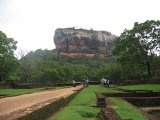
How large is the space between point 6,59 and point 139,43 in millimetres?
19621

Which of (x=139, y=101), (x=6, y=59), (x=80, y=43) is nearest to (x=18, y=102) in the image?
(x=139, y=101)

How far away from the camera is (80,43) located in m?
126

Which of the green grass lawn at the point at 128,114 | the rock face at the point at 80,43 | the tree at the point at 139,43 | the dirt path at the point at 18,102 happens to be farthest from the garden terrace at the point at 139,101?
the rock face at the point at 80,43

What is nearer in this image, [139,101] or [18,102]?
[18,102]

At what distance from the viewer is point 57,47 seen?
424 ft

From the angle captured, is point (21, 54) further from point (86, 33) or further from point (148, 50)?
point (86, 33)

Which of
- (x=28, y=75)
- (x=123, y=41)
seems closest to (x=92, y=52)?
(x=28, y=75)

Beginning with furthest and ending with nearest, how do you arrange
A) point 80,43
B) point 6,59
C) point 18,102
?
point 80,43 → point 6,59 → point 18,102

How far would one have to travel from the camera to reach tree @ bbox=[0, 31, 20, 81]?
32.6 m

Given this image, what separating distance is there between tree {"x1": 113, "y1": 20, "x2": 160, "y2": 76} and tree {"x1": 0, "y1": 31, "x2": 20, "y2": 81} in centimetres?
1634

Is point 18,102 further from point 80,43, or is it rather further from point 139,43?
point 80,43

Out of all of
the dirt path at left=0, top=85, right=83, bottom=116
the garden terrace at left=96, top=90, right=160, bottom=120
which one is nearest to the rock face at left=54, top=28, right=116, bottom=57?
the garden terrace at left=96, top=90, right=160, bottom=120

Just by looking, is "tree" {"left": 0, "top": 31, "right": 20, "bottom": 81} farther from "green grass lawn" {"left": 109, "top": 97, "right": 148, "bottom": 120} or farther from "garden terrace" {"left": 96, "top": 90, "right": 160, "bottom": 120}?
"green grass lawn" {"left": 109, "top": 97, "right": 148, "bottom": 120}

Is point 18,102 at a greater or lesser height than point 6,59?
lesser
